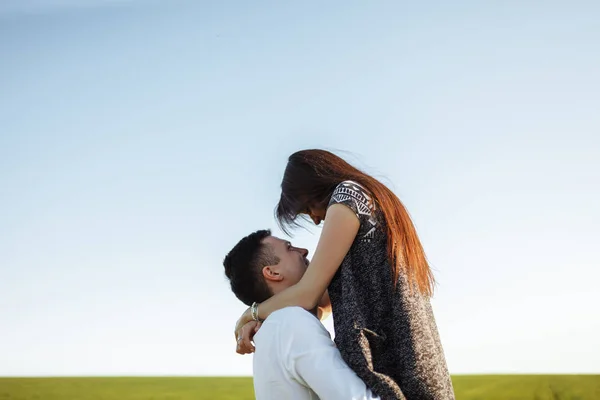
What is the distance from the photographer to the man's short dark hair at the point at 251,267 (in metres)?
3.82

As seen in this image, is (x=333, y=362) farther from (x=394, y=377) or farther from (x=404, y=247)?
(x=404, y=247)

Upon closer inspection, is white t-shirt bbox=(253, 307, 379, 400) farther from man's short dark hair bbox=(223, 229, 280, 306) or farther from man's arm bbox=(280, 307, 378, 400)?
man's short dark hair bbox=(223, 229, 280, 306)

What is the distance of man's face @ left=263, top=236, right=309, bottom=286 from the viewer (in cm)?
379

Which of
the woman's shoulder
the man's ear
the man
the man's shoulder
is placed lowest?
the man

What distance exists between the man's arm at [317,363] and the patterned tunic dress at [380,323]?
104 millimetres

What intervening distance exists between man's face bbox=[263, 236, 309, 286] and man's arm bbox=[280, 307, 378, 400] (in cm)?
67

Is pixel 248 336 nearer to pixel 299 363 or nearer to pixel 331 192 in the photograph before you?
pixel 299 363

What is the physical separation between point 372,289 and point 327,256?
266 mm

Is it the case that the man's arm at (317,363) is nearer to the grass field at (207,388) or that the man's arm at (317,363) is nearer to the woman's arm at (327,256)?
the woman's arm at (327,256)

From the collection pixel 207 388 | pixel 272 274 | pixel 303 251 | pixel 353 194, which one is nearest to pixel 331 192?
pixel 353 194

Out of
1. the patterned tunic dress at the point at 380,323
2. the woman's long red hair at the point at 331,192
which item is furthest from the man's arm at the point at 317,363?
the woman's long red hair at the point at 331,192

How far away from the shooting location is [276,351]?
10.1 ft

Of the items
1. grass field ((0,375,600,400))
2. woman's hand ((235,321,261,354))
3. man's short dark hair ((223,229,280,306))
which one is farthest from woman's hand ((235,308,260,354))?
grass field ((0,375,600,400))

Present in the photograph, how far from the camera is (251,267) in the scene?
3842mm
